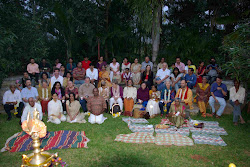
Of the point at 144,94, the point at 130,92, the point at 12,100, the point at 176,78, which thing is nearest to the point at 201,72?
the point at 176,78

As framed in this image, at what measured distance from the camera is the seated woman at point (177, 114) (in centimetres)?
725

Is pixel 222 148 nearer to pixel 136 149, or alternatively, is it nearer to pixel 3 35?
pixel 136 149

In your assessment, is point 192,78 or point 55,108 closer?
point 55,108

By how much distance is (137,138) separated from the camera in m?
6.26

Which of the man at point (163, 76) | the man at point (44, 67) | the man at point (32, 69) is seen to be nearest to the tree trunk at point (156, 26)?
the man at point (163, 76)

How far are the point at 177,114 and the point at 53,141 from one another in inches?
161

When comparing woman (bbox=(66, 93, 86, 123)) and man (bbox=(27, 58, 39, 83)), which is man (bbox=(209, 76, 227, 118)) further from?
man (bbox=(27, 58, 39, 83))

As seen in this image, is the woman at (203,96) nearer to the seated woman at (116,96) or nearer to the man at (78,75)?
the seated woman at (116,96)

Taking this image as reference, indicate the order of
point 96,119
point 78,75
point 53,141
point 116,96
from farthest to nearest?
point 78,75, point 116,96, point 96,119, point 53,141

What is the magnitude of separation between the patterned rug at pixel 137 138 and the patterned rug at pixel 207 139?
50.7 inches

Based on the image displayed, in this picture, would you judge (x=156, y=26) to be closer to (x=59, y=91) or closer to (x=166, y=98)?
(x=166, y=98)

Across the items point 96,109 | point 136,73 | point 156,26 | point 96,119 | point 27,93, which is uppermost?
point 156,26

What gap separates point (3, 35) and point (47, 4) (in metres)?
8.36

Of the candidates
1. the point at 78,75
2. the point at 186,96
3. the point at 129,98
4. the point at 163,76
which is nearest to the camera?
the point at 186,96
